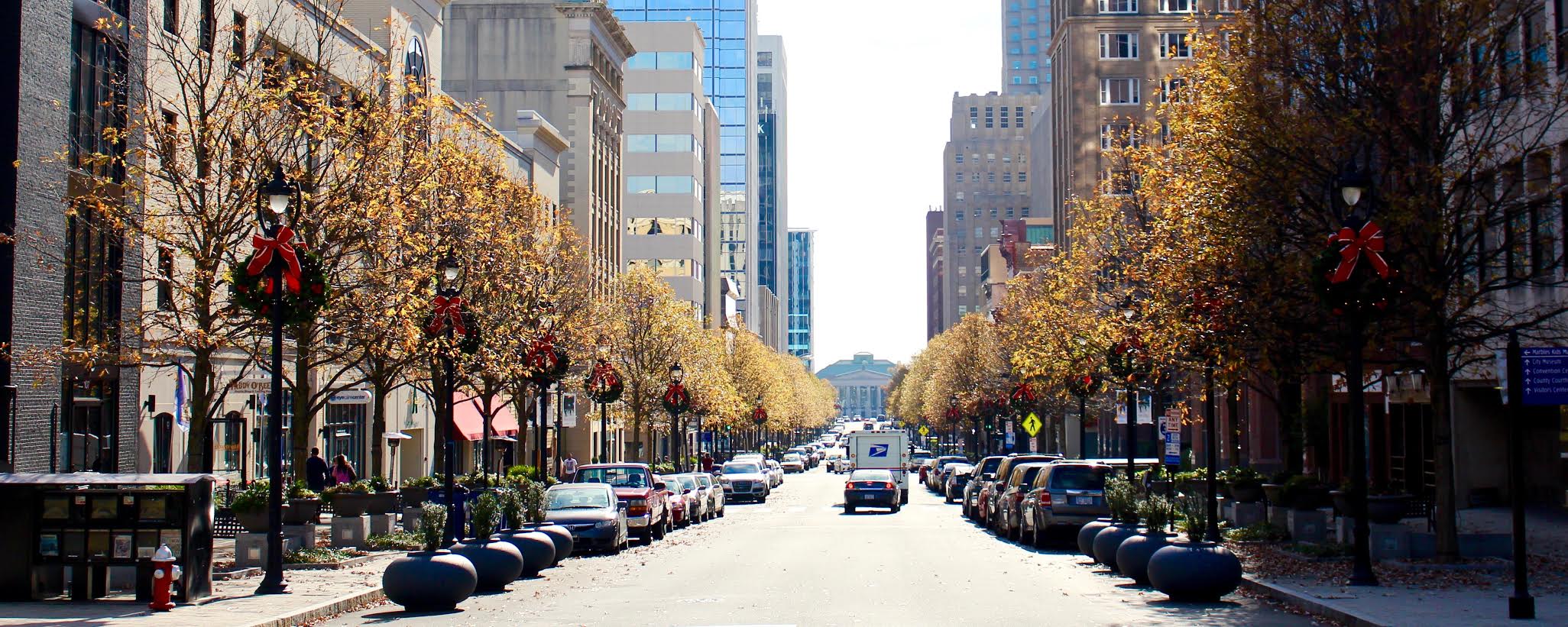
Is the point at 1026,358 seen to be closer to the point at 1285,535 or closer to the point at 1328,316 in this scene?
the point at 1285,535

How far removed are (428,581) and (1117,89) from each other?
85194 mm

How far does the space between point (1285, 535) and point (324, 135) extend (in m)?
18.1

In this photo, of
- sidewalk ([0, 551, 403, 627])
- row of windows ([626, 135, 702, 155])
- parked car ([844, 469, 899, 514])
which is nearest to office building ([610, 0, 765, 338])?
row of windows ([626, 135, 702, 155])

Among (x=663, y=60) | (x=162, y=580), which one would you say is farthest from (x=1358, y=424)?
(x=663, y=60)

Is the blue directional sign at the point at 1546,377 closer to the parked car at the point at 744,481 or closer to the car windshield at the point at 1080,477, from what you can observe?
the car windshield at the point at 1080,477

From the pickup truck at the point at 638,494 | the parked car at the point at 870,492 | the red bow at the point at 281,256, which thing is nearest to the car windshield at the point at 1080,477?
the pickup truck at the point at 638,494

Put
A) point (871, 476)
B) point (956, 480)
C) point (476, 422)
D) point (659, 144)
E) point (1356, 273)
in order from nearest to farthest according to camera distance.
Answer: point (1356, 273) < point (871, 476) < point (956, 480) < point (476, 422) < point (659, 144)

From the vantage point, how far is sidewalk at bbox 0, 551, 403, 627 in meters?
16.5

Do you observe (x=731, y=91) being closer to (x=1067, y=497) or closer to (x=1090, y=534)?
(x=1067, y=497)

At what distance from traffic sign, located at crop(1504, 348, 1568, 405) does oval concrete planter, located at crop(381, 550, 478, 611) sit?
1198 centimetres

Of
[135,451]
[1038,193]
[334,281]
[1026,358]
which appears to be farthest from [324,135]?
[1038,193]

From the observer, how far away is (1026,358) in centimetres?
4281

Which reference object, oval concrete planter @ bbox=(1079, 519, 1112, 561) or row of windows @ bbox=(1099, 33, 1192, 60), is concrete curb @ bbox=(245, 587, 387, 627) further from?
row of windows @ bbox=(1099, 33, 1192, 60)

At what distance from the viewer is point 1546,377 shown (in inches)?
622
